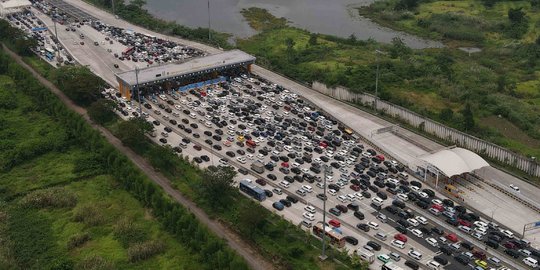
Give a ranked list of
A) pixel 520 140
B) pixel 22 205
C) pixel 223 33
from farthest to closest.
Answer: pixel 223 33
pixel 520 140
pixel 22 205

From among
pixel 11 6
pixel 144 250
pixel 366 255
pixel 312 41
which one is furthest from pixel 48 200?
pixel 11 6

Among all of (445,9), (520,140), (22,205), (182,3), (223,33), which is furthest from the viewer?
(182,3)

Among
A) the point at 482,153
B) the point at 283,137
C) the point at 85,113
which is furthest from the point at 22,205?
the point at 482,153

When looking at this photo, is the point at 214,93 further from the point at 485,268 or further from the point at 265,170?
the point at 485,268

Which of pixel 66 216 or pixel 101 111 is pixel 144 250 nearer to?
pixel 66 216

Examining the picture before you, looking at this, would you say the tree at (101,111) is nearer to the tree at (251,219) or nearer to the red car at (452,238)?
the tree at (251,219)

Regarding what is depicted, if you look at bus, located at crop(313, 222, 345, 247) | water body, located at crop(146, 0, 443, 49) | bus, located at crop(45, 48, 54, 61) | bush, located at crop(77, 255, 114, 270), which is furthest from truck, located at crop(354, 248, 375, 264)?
bus, located at crop(45, 48, 54, 61)

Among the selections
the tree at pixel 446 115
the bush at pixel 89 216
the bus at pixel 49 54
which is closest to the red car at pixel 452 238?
the tree at pixel 446 115
